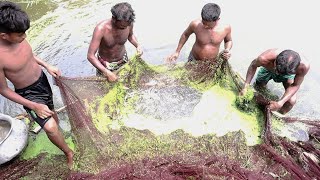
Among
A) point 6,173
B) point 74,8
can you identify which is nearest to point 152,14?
point 74,8

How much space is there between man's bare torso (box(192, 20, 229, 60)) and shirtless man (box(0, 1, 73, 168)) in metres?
2.38

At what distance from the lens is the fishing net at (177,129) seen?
373 centimetres

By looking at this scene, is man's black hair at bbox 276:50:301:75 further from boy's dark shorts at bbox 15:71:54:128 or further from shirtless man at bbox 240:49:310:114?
boy's dark shorts at bbox 15:71:54:128

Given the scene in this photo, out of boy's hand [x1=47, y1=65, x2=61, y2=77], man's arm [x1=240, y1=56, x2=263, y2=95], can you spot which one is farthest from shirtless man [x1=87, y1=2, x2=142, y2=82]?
man's arm [x1=240, y1=56, x2=263, y2=95]

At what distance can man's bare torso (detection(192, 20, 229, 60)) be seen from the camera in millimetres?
5295

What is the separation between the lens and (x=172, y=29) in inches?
317

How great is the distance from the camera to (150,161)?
381 cm

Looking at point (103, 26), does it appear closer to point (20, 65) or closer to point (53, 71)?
point (53, 71)

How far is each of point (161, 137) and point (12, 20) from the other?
2.27m

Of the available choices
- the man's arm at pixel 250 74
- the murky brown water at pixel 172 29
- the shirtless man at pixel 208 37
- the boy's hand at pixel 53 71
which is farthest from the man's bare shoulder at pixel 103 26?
the man's arm at pixel 250 74

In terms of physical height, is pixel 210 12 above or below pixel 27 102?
above

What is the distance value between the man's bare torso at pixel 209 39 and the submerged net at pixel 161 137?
0.38m

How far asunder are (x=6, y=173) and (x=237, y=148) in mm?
2844

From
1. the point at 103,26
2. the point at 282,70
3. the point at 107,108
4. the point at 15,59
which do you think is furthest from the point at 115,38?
the point at 282,70
